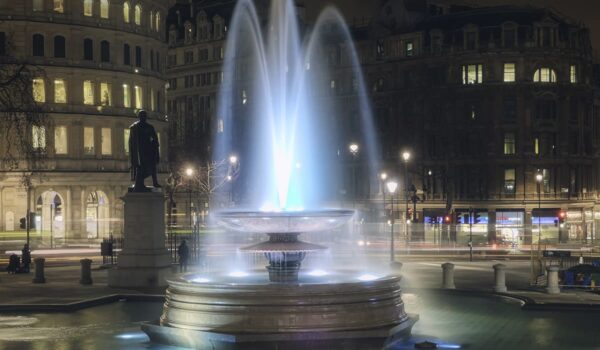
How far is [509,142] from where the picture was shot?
8825 centimetres

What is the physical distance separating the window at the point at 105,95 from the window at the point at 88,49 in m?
2.27

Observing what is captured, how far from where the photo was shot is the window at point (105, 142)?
76.2 metres

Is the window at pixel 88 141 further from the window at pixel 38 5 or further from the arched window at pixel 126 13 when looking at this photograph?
the window at pixel 38 5

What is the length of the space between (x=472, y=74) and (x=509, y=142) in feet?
22.9

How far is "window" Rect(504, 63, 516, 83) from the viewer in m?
88.1

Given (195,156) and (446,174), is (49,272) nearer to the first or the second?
(446,174)

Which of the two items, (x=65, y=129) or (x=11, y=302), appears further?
(x=65, y=129)

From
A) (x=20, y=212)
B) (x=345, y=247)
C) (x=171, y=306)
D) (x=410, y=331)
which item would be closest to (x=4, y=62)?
(x=171, y=306)

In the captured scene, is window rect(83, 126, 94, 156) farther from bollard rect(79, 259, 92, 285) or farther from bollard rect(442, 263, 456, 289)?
bollard rect(442, 263, 456, 289)

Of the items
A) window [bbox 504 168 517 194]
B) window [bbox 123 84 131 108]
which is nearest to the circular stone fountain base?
window [bbox 123 84 131 108]

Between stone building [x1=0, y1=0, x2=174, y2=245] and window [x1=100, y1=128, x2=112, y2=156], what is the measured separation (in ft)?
0.25

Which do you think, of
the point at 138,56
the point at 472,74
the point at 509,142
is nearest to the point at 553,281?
the point at 138,56

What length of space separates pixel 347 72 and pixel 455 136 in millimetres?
14537

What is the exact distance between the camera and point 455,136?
89312 mm
